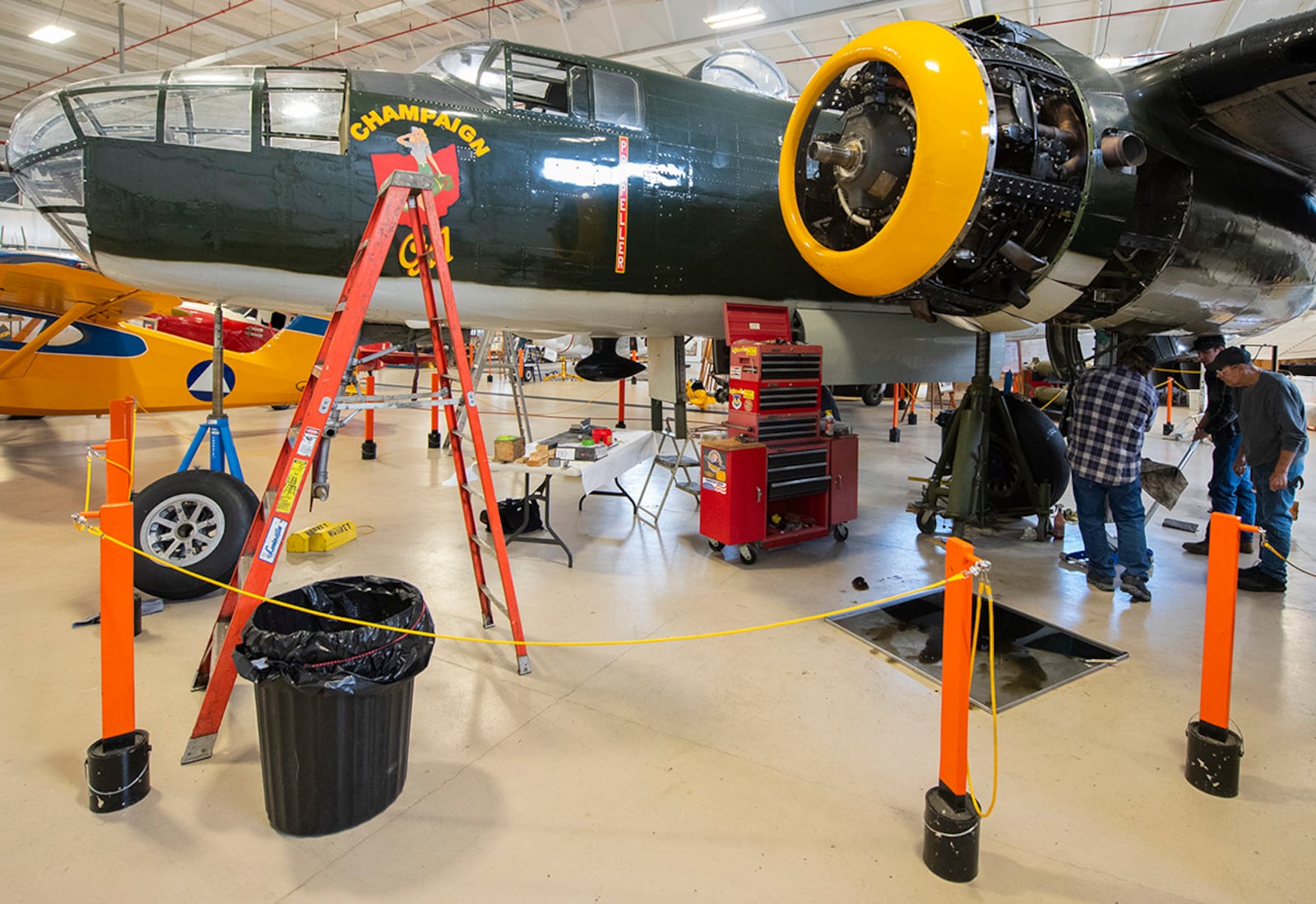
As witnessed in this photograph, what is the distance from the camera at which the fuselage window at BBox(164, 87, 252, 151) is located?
3.29 meters

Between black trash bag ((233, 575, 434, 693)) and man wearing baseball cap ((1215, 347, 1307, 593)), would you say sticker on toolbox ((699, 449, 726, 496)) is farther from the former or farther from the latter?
man wearing baseball cap ((1215, 347, 1307, 593))

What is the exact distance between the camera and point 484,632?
3461mm

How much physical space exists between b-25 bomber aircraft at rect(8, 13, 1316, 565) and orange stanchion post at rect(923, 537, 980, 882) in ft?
5.92

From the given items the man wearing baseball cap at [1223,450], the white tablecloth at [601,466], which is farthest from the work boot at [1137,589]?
the white tablecloth at [601,466]

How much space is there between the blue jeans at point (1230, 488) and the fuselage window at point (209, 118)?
6.49 metres

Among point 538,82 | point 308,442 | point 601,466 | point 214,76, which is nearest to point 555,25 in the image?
point 538,82

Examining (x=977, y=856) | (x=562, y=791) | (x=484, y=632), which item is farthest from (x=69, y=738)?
(x=977, y=856)

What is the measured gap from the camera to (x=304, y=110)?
11.4 ft

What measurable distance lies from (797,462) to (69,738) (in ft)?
12.8

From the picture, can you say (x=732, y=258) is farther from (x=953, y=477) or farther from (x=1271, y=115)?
(x=1271, y=115)

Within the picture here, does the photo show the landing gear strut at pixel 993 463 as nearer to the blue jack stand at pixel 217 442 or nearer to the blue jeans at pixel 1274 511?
the blue jeans at pixel 1274 511

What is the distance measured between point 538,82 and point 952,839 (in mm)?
4261

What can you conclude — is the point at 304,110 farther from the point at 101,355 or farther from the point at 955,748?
the point at 101,355

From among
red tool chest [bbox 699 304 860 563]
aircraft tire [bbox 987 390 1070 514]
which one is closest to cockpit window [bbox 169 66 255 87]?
red tool chest [bbox 699 304 860 563]
